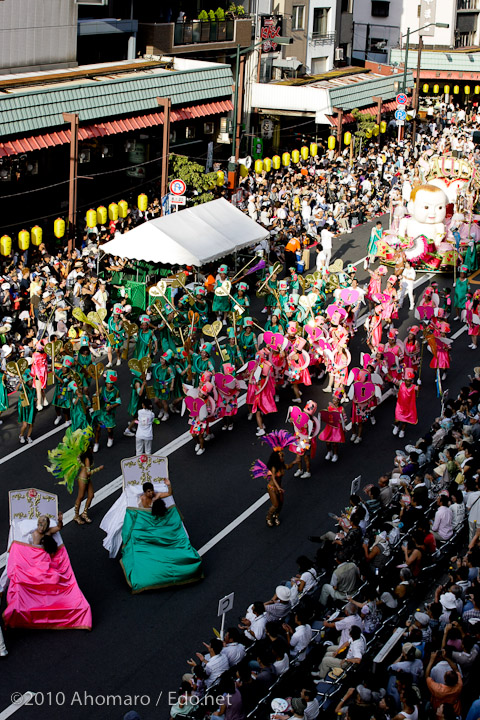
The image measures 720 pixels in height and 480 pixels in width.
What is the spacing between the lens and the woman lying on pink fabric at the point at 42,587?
12.4 metres

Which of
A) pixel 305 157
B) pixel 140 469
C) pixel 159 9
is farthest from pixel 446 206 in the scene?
pixel 140 469

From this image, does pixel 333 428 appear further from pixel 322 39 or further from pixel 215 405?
pixel 322 39

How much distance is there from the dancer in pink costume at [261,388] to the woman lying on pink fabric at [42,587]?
21.0 ft

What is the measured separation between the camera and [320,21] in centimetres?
4766

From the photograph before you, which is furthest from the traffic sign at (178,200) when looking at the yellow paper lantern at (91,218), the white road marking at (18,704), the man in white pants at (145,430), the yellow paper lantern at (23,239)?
the white road marking at (18,704)

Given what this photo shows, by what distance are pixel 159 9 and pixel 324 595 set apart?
2857 cm

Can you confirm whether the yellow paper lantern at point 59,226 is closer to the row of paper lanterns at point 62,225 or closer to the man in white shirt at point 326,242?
the row of paper lanterns at point 62,225

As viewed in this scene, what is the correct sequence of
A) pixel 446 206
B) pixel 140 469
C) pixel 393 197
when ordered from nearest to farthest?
1. pixel 140 469
2. pixel 446 206
3. pixel 393 197

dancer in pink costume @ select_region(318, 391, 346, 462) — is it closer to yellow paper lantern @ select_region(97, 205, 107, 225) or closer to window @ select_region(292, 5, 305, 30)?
yellow paper lantern @ select_region(97, 205, 107, 225)

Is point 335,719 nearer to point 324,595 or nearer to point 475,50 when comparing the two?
point 324,595

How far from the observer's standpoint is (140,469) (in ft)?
46.9

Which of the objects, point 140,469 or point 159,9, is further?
point 159,9

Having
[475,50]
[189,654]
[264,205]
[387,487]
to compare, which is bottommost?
[189,654]

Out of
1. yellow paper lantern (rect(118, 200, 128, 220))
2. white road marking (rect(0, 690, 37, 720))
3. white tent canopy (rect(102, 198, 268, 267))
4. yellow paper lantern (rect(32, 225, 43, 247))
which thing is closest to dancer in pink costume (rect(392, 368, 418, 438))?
white tent canopy (rect(102, 198, 268, 267))
